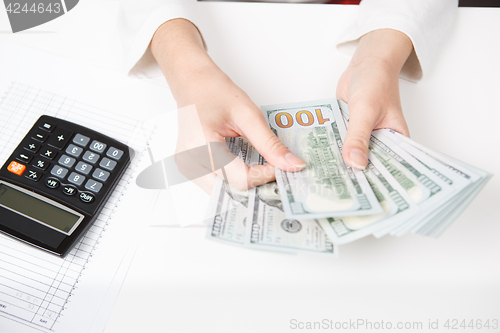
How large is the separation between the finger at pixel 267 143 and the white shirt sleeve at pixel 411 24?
0.31 meters

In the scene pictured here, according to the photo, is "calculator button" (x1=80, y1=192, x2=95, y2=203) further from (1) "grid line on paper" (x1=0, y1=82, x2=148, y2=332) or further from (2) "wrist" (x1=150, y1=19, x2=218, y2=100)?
(2) "wrist" (x1=150, y1=19, x2=218, y2=100)

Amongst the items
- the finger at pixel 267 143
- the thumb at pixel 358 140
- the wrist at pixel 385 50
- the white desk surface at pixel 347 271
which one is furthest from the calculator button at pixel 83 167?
the wrist at pixel 385 50

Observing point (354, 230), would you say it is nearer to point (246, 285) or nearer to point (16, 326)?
point (246, 285)

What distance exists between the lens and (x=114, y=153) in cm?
53

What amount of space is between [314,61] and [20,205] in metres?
0.56

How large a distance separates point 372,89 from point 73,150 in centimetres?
48

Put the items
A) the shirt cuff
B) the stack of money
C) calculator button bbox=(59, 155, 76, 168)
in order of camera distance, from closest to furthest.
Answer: the stack of money, calculator button bbox=(59, 155, 76, 168), the shirt cuff

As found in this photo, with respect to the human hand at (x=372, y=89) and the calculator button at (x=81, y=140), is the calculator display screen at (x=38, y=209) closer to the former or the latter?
the calculator button at (x=81, y=140)

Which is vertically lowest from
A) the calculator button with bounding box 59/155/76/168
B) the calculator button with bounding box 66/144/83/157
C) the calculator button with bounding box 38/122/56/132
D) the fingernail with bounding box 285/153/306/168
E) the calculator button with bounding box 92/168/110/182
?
the calculator button with bounding box 92/168/110/182

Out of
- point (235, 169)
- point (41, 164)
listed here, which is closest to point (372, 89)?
point (235, 169)

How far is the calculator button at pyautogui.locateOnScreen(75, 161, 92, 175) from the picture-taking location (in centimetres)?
51

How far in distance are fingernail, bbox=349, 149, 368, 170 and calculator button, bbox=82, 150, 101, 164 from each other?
38cm

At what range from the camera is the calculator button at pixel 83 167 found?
51cm

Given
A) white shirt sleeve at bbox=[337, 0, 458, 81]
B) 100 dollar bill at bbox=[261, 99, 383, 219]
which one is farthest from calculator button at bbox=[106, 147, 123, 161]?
white shirt sleeve at bbox=[337, 0, 458, 81]
